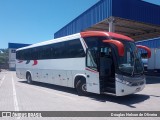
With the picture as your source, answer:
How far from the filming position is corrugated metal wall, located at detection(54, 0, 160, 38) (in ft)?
56.9

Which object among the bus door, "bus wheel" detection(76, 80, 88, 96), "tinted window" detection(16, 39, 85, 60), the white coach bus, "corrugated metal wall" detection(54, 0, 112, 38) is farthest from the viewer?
"corrugated metal wall" detection(54, 0, 112, 38)

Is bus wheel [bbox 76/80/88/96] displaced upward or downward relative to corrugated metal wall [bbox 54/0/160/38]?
downward

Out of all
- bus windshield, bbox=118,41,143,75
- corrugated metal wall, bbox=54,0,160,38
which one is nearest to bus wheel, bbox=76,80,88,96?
bus windshield, bbox=118,41,143,75

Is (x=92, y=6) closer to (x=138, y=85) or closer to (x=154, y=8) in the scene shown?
(x=154, y=8)

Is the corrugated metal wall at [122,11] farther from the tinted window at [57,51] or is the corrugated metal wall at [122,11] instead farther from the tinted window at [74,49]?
the tinted window at [74,49]

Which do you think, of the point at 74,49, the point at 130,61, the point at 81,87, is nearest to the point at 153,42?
the point at 74,49

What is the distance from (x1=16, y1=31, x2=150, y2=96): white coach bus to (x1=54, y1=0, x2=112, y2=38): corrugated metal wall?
6.40 meters

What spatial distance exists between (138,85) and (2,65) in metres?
70.4

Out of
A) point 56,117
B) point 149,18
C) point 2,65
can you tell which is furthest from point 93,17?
point 2,65

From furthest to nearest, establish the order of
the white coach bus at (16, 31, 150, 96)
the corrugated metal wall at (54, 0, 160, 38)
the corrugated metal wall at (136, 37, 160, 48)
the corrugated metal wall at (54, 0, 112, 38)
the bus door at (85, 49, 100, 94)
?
1. the corrugated metal wall at (136, 37, 160, 48)
2. the corrugated metal wall at (54, 0, 112, 38)
3. the corrugated metal wall at (54, 0, 160, 38)
4. the bus door at (85, 49, 100, 94)
5. the white coach bus at (16, 31, 150, 96)

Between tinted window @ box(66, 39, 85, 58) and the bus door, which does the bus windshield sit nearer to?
the bus door

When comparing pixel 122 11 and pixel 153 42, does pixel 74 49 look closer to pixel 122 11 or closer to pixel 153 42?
pixel 122 11

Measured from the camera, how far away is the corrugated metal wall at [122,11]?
1734 cm

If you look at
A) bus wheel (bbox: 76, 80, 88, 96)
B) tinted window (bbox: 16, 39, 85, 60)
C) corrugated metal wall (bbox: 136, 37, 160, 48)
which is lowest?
bus wheel (bbox: 76, 80, 88, 96)
